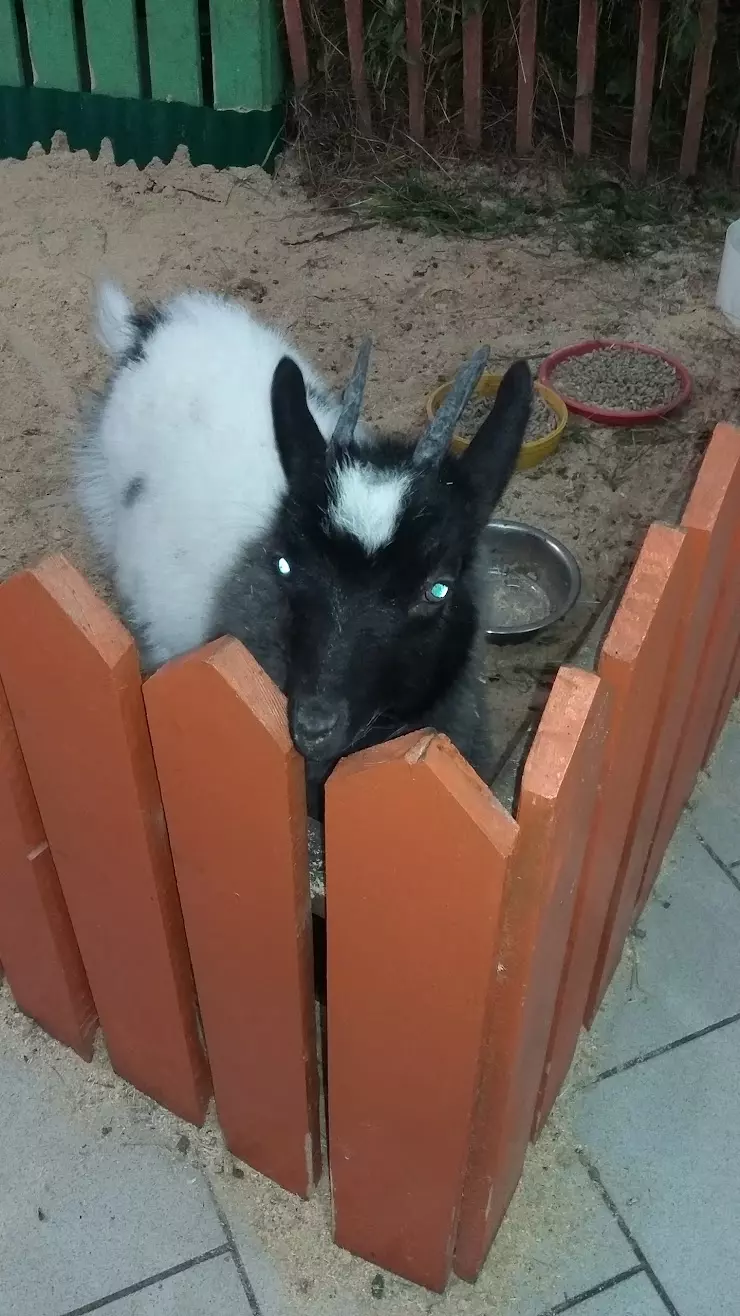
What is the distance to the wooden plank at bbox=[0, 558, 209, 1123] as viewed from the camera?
52.6 inches

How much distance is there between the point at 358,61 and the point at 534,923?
472cm

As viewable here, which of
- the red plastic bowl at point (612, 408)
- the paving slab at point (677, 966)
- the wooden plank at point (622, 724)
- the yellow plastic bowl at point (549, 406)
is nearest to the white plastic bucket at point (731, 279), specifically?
the red plastic bowl at point (612, 408)

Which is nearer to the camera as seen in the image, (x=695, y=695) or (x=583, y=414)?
(x=695, y=695)

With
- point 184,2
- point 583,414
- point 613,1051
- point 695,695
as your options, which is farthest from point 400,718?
point 184,2

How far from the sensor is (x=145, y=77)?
5.00 m

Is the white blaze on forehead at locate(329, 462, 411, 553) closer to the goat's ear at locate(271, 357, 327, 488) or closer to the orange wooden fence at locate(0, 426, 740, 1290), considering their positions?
the goat's ear at locate(271, 357, 327, 488)

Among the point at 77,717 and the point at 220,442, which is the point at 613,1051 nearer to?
the point at 77,717

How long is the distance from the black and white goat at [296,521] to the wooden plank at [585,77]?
2.59m

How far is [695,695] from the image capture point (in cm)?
205

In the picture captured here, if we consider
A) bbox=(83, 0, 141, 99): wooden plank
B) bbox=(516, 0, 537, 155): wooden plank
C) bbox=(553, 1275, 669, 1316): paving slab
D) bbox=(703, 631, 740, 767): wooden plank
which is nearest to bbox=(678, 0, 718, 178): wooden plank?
bbox=(516, 0, 537, 155): wooden plank

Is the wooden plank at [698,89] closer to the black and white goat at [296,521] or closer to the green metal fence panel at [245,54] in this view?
the green metal fence panel at [245,54]

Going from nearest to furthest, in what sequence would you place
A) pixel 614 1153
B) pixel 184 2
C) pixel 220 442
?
pixel 614 1153 < pixel 220 442 < pixel 184 2

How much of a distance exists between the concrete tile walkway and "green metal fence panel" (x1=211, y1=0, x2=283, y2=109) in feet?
13.9

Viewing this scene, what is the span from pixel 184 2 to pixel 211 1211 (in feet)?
15.5
